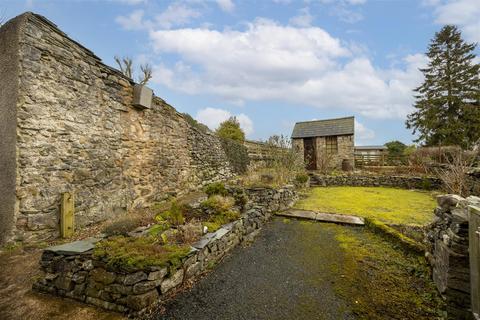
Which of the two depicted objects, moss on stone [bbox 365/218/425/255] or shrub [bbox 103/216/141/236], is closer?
shrub [bbox 103/216/141/236]

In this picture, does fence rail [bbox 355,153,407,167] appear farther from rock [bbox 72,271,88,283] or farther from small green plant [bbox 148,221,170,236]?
rock [bbox 72,271,88,283]

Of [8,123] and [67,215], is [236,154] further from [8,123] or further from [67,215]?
[8,123]

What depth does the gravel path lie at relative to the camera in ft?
7.81

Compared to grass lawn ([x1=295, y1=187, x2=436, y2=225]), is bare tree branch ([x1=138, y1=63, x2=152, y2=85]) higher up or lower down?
higher up

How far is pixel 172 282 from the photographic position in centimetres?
262

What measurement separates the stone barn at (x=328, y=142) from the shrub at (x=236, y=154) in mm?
5121

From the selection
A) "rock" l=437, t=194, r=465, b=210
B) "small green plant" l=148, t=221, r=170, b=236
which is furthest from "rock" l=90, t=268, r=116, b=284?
"rock" l=437, t=194, r=465, b=210

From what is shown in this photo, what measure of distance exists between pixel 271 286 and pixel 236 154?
9602mm

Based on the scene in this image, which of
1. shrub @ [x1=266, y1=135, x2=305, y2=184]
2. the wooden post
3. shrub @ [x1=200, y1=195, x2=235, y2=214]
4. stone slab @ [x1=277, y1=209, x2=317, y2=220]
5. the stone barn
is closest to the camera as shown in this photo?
the wooden post

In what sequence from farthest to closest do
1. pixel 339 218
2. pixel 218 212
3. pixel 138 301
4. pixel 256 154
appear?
pixel 256 154 < pixel 339 218 < pixel 218 212 < pixel 138 301

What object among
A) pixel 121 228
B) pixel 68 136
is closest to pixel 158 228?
pixel 121 228

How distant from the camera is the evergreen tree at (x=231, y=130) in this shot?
62.0 feet

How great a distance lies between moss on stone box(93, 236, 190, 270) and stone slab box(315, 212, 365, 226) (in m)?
3.86

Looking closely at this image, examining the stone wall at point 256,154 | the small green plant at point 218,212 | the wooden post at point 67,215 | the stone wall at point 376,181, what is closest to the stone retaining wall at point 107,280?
the small green plant at point 218,212
